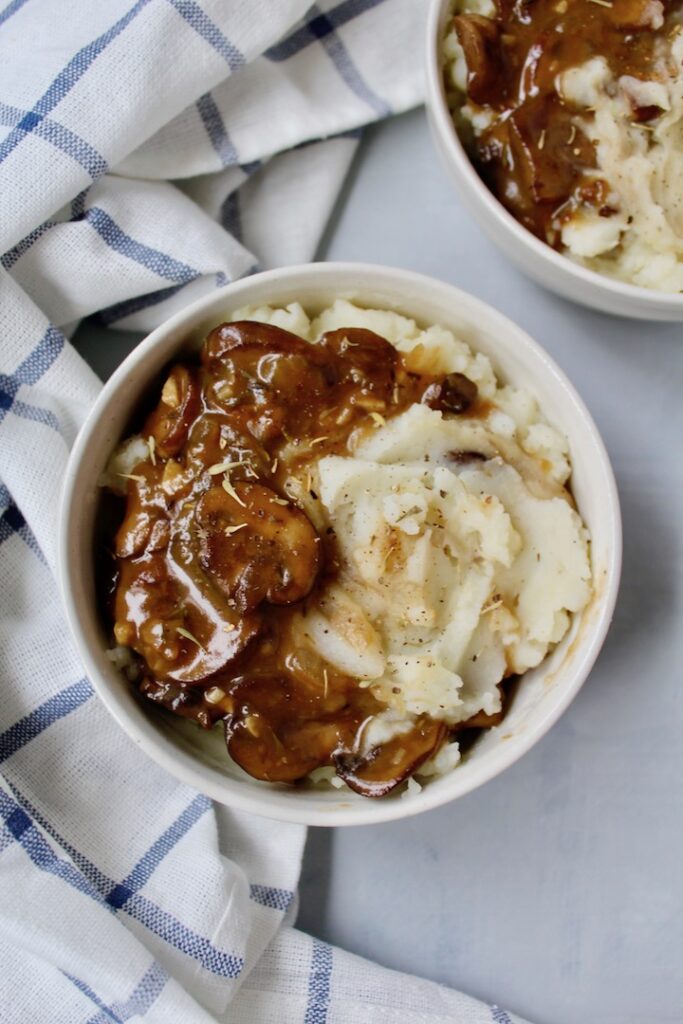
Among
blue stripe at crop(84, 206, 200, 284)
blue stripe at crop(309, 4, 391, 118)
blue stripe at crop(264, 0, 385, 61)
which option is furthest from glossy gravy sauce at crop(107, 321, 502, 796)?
blue stripe at crop(264, 0, 385, 61)

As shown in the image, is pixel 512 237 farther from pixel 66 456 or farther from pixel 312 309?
pixel 66 456


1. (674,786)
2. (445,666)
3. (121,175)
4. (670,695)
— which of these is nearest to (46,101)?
(121,175)

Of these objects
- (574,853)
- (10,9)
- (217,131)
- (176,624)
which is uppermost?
(10,9)

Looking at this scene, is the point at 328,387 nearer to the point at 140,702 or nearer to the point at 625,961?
the point at 140,702

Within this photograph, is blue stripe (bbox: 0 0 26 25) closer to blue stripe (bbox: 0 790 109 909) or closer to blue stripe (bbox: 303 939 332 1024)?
blue stripe (bbox: 0 790 109 909)

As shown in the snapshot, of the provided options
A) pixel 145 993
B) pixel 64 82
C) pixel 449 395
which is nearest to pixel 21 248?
pixel 64 82

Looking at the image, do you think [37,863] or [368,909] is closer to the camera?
[37,863]
